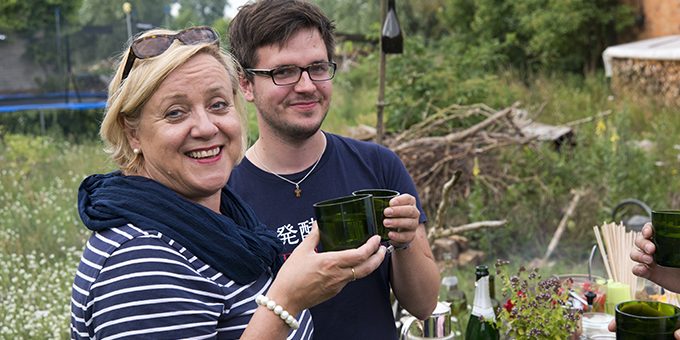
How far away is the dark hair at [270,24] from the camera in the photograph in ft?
7.30

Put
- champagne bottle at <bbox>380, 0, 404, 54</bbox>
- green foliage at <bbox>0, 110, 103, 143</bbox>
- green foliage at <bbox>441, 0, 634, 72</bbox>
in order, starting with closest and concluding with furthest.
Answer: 1. champagne bottle at <bbox>380, 0, 404, 54</bbox>
2. green foliage at <bbox>0, 110, 103, 143</bbox>
3. green foliage at <bbox>441, 0, 634, 72</bbox>

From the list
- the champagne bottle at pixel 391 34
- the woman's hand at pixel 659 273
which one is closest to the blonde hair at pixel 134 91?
the woman's hand at pixel 659 273

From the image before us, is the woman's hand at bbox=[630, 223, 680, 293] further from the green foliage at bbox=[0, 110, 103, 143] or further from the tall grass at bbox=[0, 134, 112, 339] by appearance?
the green foliage at bbox=[0, 110, 103, 143]

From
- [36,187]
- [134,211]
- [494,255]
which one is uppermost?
[134,211]

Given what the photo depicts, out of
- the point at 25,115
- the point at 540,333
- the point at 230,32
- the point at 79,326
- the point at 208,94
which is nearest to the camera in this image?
the point at 79,326

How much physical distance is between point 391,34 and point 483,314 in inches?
89.0

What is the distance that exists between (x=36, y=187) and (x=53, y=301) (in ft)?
10.4

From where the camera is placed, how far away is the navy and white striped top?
138 centimetres

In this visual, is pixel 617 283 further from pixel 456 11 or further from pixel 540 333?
pixel 456 11

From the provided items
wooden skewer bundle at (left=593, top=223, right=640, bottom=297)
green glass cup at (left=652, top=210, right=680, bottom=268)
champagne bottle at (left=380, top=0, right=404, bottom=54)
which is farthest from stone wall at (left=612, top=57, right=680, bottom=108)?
green glass cup at (left=652, top=210, right=680, bottom=268)

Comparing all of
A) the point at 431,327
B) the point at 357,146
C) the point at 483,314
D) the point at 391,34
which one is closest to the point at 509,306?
the point at 483,314

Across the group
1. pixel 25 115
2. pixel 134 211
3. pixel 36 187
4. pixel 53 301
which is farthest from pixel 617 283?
pixel 25 115

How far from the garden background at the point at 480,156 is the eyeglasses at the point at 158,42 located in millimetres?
315

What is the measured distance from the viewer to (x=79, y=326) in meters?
1.48
